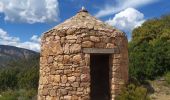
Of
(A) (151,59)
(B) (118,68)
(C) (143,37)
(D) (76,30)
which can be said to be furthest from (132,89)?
(C) (143,37)

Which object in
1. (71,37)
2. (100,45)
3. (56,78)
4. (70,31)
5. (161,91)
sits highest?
(70,31)

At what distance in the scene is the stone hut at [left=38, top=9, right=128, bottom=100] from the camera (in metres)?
8.95

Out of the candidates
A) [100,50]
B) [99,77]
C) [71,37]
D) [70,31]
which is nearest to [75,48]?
[71,37]

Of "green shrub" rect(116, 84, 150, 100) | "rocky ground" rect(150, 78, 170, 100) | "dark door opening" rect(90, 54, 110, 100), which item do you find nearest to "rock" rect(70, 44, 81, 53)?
"green shrub" rect(116, 84, 150, 100)

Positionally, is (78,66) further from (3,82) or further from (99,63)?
(3,82)

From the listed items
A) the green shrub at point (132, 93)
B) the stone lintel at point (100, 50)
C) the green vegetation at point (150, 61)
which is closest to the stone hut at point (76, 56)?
the stone lintel at point (100, 50)

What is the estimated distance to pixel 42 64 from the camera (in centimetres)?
952

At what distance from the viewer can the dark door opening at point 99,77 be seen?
38.1 ft

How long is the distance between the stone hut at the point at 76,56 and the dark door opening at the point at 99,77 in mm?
2059

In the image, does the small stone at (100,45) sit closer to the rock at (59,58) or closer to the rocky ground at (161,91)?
the rock at (59,58)

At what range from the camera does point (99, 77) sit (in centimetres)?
1183

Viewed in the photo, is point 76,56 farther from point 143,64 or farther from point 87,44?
point 143,64

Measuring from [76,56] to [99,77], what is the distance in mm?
3078

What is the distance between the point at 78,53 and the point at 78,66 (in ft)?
1.11
